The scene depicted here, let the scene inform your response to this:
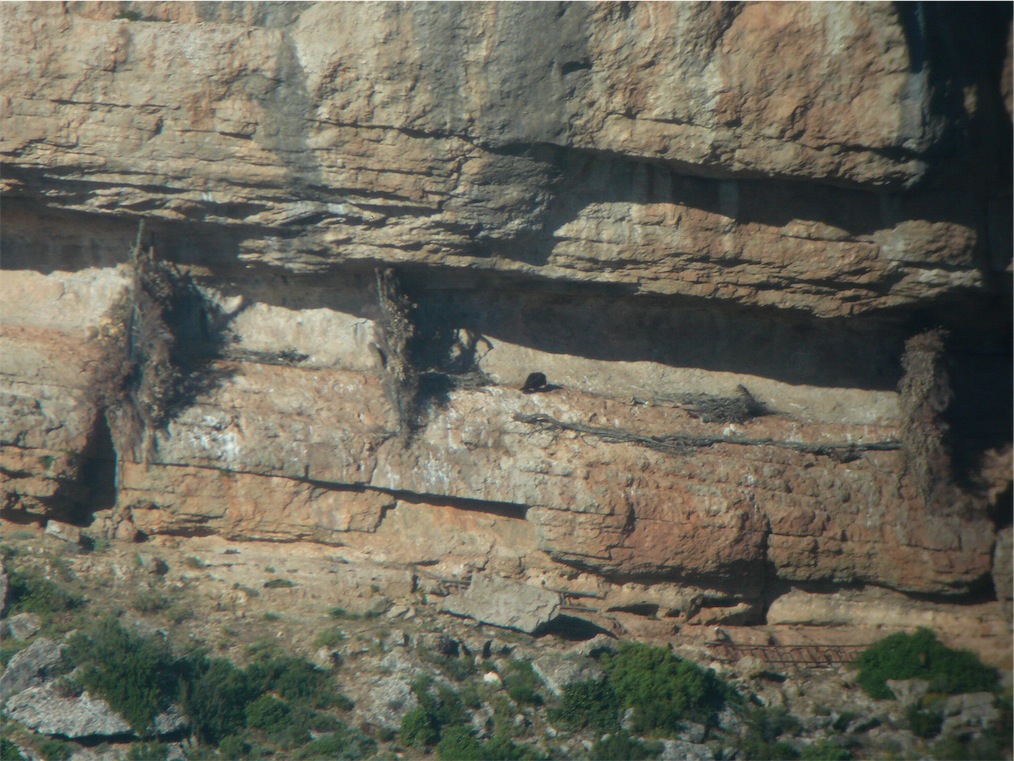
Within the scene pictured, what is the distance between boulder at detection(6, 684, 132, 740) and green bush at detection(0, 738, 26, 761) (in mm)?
189

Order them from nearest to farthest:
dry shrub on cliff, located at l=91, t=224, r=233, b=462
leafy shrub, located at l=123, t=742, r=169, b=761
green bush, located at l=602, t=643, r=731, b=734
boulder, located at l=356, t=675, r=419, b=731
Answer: leafy shrub, located at l=123, t=742, r=169, b=761 < boulder, located at l=356, t=675, r=419, b=731 < green bush, located at l=602, t=643, r=731, b=734 < dry shrub on cliff, located at l=91, t=224, r=233, b=462

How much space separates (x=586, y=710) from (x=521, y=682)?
66 cm

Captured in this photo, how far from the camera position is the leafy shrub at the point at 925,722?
309 inches

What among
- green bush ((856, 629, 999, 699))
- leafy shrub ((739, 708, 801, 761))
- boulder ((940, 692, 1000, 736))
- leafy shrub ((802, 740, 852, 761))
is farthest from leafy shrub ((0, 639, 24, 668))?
boulder ((940, 692, 1000, 736))

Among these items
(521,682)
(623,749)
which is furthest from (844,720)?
(521,682)

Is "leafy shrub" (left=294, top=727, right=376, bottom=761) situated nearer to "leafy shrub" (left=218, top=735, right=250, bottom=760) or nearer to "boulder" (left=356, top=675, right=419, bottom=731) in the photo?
"boulder" (left=356, top=675, right=419, bottom=731)

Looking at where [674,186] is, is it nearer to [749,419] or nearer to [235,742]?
[749,419]

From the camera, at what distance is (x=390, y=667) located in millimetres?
8055

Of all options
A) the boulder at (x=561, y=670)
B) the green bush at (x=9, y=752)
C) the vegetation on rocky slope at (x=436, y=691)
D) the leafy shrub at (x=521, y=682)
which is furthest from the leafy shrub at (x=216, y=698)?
the boulder at (x=561, y=670)

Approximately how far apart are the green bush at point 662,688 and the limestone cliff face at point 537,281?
0.73 m

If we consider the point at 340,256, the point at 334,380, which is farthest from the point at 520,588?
the point at 340,256

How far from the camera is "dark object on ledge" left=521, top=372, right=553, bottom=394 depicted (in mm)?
9031

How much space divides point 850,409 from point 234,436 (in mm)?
6627

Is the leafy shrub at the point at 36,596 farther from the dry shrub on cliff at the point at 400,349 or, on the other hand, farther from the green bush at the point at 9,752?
the dry shrub on cliff at the point at 400,349
